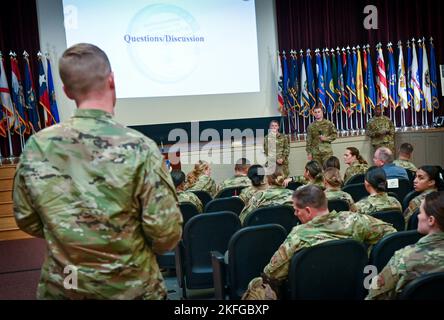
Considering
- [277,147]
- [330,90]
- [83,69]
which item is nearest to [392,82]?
[330,90]

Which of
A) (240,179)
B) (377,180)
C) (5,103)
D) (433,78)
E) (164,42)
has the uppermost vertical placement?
(164,42)

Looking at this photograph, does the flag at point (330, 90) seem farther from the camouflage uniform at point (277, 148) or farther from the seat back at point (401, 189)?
the seat back at point (401, 189)

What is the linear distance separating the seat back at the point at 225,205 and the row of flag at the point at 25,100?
15.9 feet

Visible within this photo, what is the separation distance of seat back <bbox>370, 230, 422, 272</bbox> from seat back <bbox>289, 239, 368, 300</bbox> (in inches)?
5.5

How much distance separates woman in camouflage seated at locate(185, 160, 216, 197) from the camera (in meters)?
5.30

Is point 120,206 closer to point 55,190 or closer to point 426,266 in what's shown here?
point 55,190

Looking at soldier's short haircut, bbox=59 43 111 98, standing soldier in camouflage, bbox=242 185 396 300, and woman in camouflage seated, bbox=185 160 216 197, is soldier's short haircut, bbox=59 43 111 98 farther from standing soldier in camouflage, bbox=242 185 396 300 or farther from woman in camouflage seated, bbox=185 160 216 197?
woman in camouflage seated, bbox=185 160 216 197

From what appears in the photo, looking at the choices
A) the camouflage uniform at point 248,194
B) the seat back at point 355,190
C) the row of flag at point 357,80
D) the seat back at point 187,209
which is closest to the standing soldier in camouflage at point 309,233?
the seat back at point 187,209

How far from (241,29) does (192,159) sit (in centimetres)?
289

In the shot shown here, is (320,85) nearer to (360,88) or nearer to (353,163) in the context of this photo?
(360,88)

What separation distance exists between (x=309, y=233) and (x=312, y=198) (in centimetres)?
26

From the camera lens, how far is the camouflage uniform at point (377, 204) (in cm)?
329

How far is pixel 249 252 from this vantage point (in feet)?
8.95
